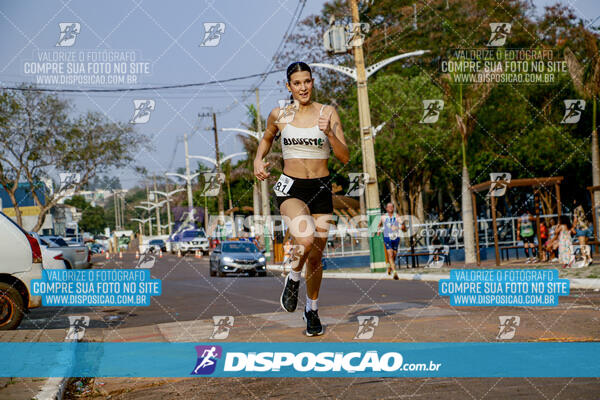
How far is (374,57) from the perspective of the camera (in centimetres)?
4103

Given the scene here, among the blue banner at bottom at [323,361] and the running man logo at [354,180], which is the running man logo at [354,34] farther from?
the blue banner at bottom at [323,361]

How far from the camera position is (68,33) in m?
11.8

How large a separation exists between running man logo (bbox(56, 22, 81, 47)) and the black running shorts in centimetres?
713

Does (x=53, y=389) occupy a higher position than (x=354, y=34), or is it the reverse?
(x=354, y=34)

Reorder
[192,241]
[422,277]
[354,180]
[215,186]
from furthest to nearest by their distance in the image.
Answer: [192,241] → [215,186] → [354,180] → [422,277]

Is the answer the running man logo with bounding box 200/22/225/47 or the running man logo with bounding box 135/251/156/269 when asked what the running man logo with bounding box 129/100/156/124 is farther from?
the running man logo with bounding box 135/251/156/269

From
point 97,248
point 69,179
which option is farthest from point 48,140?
point 97,248

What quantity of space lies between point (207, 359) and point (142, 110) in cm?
508

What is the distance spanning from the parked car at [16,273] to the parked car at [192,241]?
41.1 metres

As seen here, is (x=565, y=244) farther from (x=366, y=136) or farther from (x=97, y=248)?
(x=97, y=248)

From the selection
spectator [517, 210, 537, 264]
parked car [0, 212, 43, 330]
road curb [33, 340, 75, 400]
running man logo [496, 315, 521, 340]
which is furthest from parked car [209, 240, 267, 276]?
road curb [33, 340, 75, 400]

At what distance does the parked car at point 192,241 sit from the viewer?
51.8 meters

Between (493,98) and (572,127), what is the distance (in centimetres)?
367

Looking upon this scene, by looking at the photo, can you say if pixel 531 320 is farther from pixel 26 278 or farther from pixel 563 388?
pixel 26 278
